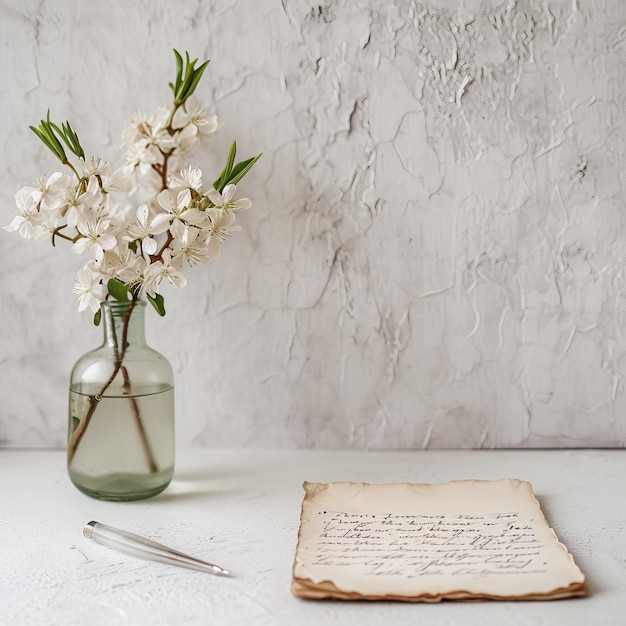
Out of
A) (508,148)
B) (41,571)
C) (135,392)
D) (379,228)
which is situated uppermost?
(508,148)

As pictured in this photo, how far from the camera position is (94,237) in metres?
0.75

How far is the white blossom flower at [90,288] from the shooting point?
0.76 metres

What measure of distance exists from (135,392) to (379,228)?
0.34m

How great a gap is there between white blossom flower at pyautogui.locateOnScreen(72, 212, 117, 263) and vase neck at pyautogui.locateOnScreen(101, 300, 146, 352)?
0.18 feet

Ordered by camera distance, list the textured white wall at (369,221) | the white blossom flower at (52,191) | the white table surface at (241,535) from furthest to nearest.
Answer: the textured white wall at (369,221) < the white blossom flower at (52,191) < the white table surface at (241,535)

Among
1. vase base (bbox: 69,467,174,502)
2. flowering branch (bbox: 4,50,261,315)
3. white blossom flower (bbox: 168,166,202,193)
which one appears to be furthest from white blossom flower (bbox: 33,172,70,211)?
vase base (bbox: 69,467,174,502)

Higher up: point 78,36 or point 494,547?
point 78,36

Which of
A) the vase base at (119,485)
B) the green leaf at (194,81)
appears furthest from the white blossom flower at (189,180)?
the vase base at (119,485)

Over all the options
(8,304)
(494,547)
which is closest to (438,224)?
(494,547)

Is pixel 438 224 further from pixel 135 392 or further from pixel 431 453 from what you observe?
pixel 135 392

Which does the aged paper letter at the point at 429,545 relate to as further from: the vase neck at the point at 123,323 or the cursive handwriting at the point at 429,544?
the vase neck at the point at 123,323

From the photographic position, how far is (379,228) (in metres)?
0.90

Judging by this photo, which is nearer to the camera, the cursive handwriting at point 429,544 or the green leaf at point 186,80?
the cursive handwriting at point 429,544

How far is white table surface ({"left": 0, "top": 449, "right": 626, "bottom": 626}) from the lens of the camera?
0.56m
